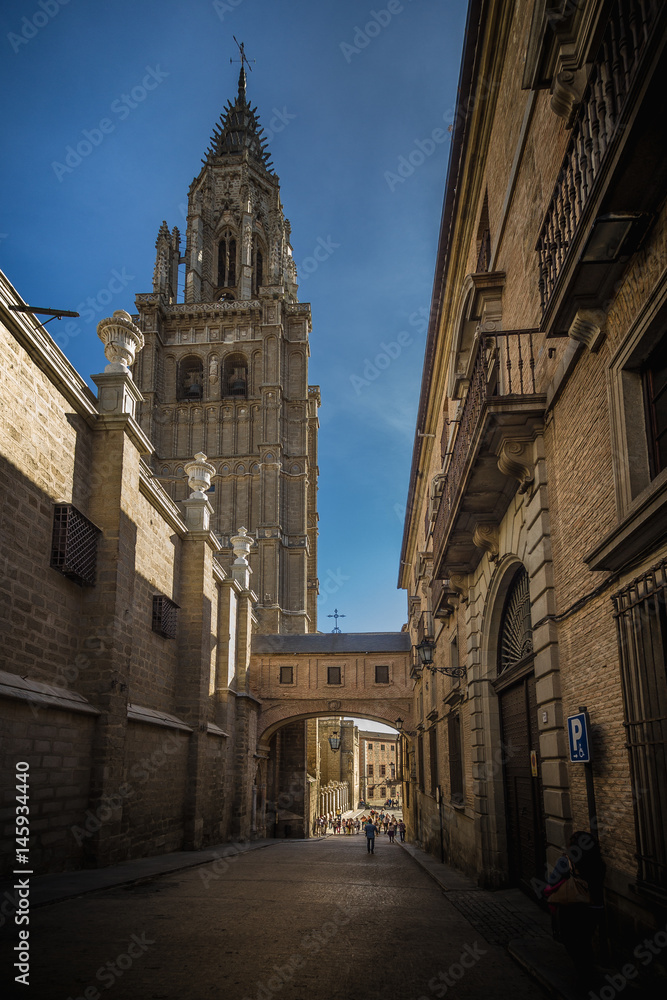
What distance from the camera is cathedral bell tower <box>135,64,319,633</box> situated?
1957 inches

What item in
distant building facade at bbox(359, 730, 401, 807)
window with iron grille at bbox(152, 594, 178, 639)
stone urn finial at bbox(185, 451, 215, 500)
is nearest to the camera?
window with iron grille at bbox(152, 594, 178, 639)

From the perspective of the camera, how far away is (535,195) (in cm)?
841

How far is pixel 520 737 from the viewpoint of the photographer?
1024 cm

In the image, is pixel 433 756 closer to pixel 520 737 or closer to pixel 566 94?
pixel 520 737

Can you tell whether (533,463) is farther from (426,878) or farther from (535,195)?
(426,878)

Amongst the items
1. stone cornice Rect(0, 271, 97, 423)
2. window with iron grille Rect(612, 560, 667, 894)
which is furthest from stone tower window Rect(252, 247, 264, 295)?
window with iron grille Rect(612, 560, 667, 894)

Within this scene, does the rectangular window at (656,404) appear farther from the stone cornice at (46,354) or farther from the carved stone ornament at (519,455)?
the stone cornice at (46,354)

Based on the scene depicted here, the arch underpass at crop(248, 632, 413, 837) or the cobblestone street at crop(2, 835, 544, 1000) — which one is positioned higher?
the arch underpass at crop(248, 632, 413, 837)

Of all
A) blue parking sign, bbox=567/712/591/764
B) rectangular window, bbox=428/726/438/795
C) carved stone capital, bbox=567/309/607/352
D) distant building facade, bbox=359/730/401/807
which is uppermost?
carved stone capital, bbox=567/309/607/352

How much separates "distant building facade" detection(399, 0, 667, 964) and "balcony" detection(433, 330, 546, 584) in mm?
29

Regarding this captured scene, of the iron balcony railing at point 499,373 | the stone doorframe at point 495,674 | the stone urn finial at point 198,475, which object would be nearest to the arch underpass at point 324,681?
the stone urn finial at point 198,475

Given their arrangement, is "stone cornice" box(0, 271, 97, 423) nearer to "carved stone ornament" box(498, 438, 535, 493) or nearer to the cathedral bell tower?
"carved stone ornament" box(498, 438, 535, 493)

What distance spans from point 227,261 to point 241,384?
13088 millimetres

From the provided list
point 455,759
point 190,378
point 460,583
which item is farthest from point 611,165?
point 190,378
